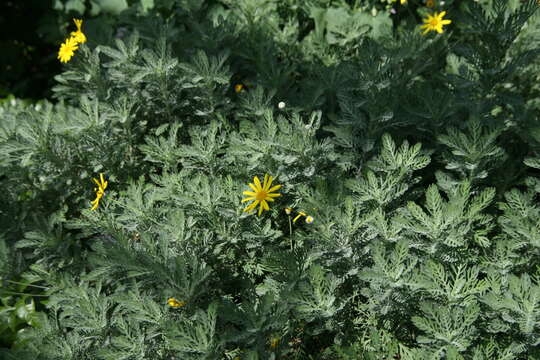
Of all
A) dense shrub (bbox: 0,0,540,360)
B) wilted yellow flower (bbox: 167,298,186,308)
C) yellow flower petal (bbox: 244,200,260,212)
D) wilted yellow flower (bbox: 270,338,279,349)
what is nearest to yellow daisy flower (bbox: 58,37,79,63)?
dense shrub (bbox: 0,0,540,360)

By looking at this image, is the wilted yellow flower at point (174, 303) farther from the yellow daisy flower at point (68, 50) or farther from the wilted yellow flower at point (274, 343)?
the yellow daisy flower at point (68, 50)

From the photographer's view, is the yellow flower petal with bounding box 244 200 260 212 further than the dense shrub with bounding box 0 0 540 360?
Yes

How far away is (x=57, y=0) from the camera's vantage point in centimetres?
392

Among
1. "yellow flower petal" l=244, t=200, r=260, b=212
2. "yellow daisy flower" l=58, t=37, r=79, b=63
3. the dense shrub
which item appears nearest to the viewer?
the dense shrub

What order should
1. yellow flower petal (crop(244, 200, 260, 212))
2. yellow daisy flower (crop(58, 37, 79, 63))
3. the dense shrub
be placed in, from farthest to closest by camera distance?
yellow daisy flower (crop(58, 37, 79, 63)), yellow flower petal (crop(244, 200, 260, 212)), the dense shrub

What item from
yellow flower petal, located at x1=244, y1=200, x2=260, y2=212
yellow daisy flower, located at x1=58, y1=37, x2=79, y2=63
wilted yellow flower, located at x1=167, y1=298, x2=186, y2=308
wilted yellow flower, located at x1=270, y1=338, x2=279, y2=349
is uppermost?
yellow daisy flower, located at x1=58, y1=37, x2=79, y2=63

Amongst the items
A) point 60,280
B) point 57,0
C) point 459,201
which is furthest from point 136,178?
point 57,0

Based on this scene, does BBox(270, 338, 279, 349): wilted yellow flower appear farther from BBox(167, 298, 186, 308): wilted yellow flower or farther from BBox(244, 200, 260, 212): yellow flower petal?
BBox(244, 200, 260, 212): yellow flower petal

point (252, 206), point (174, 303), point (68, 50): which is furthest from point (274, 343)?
point (68, 50)

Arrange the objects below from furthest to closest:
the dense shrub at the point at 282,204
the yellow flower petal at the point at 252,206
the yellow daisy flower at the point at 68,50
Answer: the yellow daisy flower at the point at 68,50 → the yellow flower petal at the point at 252,206 → the dense shrub at the point at 282,204

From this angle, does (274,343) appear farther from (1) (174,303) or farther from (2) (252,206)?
(2) (252,206)

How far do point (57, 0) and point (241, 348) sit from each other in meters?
3.01

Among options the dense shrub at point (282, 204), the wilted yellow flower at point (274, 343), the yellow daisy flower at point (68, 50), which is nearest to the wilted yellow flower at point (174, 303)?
the dense shrub at point (282, 204)

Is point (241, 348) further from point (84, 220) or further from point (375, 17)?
point (375, 17)
